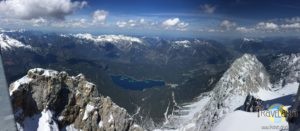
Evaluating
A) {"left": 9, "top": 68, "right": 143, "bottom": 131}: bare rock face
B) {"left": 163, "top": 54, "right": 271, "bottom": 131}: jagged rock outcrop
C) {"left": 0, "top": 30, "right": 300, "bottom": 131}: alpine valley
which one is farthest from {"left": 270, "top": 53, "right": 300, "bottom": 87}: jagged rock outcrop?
{"left": 9, "top": 68, "right": 143, "bottom": 131}: bare rock face

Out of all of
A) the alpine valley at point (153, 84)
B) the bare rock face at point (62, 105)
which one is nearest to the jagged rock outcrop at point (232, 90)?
the alpine valley at point (153, 84)

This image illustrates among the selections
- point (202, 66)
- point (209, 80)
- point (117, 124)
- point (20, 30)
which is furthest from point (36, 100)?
point (20, 30)

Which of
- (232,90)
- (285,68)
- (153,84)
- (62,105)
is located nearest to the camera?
(62,105)

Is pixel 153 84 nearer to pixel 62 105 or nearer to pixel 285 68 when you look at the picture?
pixel 285 68

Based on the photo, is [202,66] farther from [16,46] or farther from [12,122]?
[12,122]

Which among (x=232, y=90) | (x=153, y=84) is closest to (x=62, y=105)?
(x=232, y=90)

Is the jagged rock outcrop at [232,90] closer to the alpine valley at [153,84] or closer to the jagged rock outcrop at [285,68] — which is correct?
the alpine valley at [153,84]
